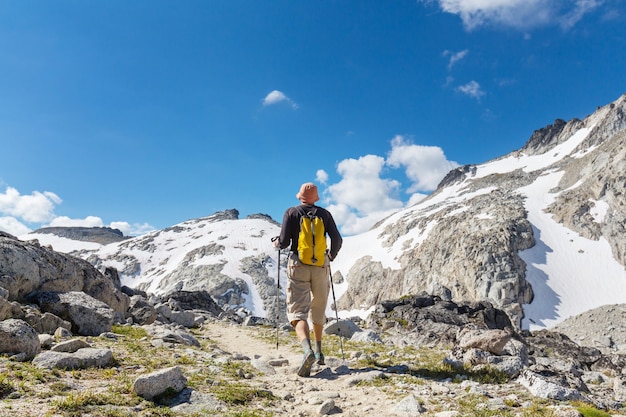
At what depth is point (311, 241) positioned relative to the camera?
29.8 ft

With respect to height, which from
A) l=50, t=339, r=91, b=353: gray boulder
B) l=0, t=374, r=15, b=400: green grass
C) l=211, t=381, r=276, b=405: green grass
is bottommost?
l=211, t=381, r=276, b=405: green grass

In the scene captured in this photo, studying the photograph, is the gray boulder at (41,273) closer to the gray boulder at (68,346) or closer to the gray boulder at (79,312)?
the gray boulder at (79,312)

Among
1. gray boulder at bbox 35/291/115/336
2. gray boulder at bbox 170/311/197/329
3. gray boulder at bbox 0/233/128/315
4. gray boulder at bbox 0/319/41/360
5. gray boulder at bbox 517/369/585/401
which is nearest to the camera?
gray boulder at bbox 517/369/585/401

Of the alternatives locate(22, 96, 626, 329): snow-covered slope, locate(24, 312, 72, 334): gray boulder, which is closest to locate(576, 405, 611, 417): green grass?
locate(24, 312, 72, 334): gray boulder

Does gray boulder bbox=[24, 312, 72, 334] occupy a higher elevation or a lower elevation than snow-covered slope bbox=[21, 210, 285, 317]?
lower

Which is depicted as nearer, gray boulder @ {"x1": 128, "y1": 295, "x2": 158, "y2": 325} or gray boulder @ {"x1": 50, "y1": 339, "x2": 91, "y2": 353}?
gray boulder @ {"x1": 50, "y1": 339, "x2": 91, "y2": 353}

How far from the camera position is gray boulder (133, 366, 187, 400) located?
19.5ft

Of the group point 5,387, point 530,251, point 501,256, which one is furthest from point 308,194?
point 530,251

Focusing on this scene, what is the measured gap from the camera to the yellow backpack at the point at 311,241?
29.7 feet

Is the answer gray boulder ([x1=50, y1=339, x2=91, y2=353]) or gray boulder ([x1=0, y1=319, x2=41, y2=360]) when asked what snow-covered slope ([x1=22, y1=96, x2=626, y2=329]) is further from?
gray boulder ([x1=0, y1=319, x2=41, y2=360])

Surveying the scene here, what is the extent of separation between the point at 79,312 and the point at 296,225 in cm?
816

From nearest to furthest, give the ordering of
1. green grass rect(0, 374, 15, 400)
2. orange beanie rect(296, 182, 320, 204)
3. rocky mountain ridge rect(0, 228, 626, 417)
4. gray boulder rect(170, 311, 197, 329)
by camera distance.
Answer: green grass rect(0, 374, 15, 400) → rocky mountain ridge rect(0, 228, 626, 417) → orange beanie rect(296, 182, 320, 204) → gray boulder rect(170, 311, 197, 329)

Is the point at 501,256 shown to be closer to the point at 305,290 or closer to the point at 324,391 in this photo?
the point at 305,290

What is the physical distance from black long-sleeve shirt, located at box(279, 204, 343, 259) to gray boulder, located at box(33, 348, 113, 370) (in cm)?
438
